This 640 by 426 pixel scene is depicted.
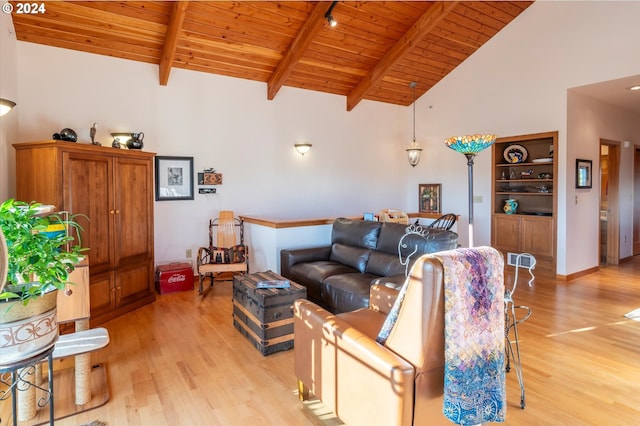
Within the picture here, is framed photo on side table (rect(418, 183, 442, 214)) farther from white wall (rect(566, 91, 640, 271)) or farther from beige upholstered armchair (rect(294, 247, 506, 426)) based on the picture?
beige upholstered armchair (rect(294, 247, 506, 426))

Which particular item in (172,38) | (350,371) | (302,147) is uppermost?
(172,38)

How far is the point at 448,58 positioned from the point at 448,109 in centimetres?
94

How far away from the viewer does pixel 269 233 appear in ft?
15.9

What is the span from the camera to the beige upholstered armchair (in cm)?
156

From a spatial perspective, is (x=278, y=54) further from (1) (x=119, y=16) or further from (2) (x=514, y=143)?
(2) (x=514, y=143)

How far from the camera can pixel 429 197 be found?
761cm

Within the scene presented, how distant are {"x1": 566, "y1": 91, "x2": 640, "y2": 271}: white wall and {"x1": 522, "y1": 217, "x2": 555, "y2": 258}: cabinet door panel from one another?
260mm

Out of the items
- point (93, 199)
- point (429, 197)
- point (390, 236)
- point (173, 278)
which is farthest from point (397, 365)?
point (429, 197)

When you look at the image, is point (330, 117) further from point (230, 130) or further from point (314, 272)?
point (314, 272)

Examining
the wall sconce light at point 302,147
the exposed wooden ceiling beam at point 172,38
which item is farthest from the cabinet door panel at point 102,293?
the wall sconce light at point 302,147

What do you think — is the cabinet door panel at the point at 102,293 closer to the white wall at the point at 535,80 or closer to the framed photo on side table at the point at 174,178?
the framed photo on side table at the point at 174,178

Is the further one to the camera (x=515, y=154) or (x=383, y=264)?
(x=515, y=154)

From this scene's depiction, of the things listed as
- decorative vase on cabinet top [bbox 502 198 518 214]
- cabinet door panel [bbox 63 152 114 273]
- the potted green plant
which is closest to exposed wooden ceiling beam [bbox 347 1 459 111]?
decorative vase on cabinet top [bbox 502 198 518 214]

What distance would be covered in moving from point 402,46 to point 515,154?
8.80ft
